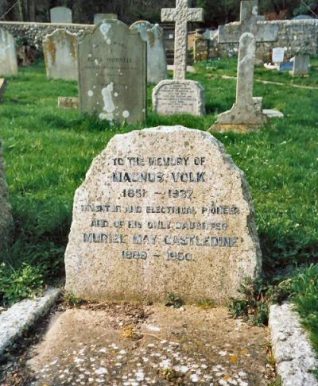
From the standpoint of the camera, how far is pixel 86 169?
5.75m

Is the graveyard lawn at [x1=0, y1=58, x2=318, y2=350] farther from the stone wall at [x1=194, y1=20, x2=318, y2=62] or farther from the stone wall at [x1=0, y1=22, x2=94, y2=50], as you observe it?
the stone wall at [x1=194, y1=20, x2=318, y2=62]

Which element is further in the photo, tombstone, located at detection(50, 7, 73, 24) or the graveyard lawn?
tombstone, located at detection(50, 7, 73, 24)

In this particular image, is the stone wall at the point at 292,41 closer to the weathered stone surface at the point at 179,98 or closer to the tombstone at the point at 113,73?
the weathered stone surface at the point at 179,98

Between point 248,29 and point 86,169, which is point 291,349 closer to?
point 86,169

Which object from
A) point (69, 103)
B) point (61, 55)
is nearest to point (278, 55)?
point (61, 55)

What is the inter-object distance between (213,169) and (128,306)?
38.1 inches

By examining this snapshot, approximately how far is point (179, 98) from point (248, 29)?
4.21 m

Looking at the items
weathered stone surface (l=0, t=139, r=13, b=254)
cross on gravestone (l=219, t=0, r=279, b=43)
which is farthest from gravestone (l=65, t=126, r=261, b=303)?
cross on gravestone (l=219, t=0, r=279, b=43)

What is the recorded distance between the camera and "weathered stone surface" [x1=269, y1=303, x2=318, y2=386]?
7.91 ft

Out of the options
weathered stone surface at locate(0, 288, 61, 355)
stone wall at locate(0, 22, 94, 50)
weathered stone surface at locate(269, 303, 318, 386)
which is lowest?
weathered stone surface at locate(0, 288, 61, 355)

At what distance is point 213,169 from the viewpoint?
3.13 m

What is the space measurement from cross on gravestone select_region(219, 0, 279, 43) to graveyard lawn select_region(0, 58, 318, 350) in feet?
4.42

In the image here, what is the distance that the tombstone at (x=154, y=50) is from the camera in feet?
47.7

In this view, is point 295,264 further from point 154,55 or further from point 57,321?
point 154,55
